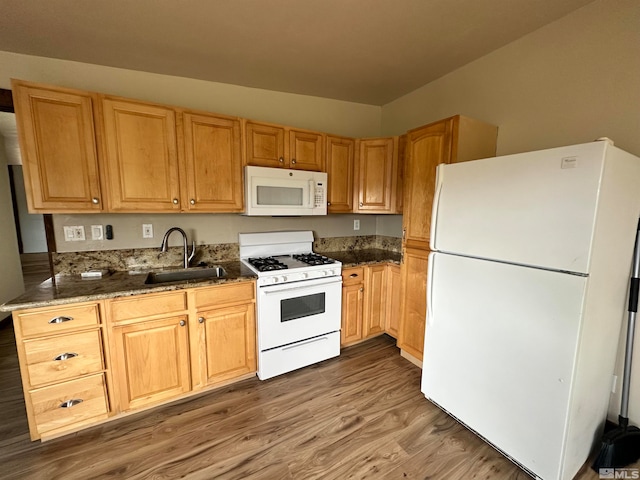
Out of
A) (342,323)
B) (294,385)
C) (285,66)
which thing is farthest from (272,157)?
(294,385)

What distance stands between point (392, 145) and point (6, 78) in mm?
3212

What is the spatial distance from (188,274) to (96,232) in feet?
2.55

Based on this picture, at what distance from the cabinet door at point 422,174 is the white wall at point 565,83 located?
0.55 m

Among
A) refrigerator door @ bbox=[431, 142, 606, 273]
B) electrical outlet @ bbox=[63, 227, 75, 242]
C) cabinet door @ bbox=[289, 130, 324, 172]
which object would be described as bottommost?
electrical outlet @ bbox=[63, 227, 75, 242]

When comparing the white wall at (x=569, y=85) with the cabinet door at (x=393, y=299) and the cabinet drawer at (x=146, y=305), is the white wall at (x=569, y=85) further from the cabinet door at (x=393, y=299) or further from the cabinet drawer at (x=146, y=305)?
the cabinet drawer at (x=146, y=305)

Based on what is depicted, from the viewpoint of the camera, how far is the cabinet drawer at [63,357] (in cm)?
156

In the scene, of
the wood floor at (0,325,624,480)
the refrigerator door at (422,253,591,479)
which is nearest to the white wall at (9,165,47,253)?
the wood floor at (0,325,624,480)

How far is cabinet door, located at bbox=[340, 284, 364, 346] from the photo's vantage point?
2.64 meters

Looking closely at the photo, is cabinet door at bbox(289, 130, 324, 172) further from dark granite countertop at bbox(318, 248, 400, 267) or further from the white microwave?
dark granite countertop at bbox(318, 248, 400, 267)

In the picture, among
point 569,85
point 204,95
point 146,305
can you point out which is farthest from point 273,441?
point 569,85

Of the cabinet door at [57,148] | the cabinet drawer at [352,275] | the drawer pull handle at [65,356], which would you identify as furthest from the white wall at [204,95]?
the drawer pull handle at [65,356]

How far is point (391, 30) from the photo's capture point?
1.88 m

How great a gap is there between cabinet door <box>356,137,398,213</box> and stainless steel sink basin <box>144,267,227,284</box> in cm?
158

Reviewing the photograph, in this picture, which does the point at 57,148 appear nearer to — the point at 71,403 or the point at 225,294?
the point at 225,294
